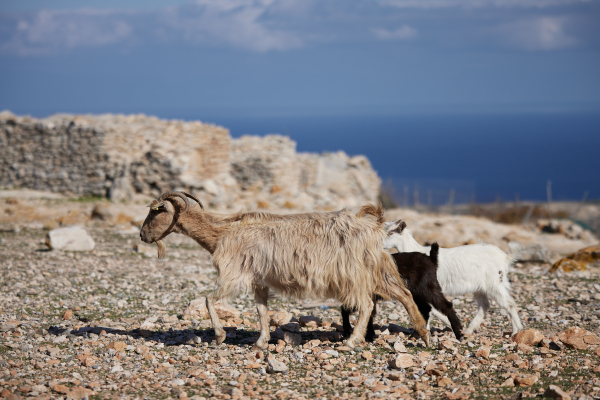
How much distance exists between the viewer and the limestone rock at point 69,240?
11.4m

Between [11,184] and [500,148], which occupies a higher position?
[500,148]

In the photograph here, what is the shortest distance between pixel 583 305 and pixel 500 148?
5852 inches

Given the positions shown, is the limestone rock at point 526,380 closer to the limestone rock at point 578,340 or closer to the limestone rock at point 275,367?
the limestone rock at point 578,340

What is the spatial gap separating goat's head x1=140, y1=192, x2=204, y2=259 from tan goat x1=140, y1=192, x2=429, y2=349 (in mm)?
743

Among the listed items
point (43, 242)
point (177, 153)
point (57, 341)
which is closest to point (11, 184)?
point (177, 153)

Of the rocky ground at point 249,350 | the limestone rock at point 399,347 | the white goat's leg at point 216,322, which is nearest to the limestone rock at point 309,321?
the rocky ground at point 249,350

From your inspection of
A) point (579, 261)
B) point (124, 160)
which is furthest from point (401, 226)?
point (124, 160)

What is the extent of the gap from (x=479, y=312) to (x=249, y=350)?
2.82 meters

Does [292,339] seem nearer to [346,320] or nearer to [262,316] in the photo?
[262,316]

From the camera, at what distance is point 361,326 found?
611 centimetres

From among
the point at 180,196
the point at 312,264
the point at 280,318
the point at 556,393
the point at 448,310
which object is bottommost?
the point at 280,318

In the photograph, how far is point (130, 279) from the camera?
952 cm

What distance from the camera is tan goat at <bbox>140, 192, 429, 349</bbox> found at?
6.04 meters

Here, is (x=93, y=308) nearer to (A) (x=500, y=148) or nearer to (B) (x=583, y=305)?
(B) (x=583, y=305)
